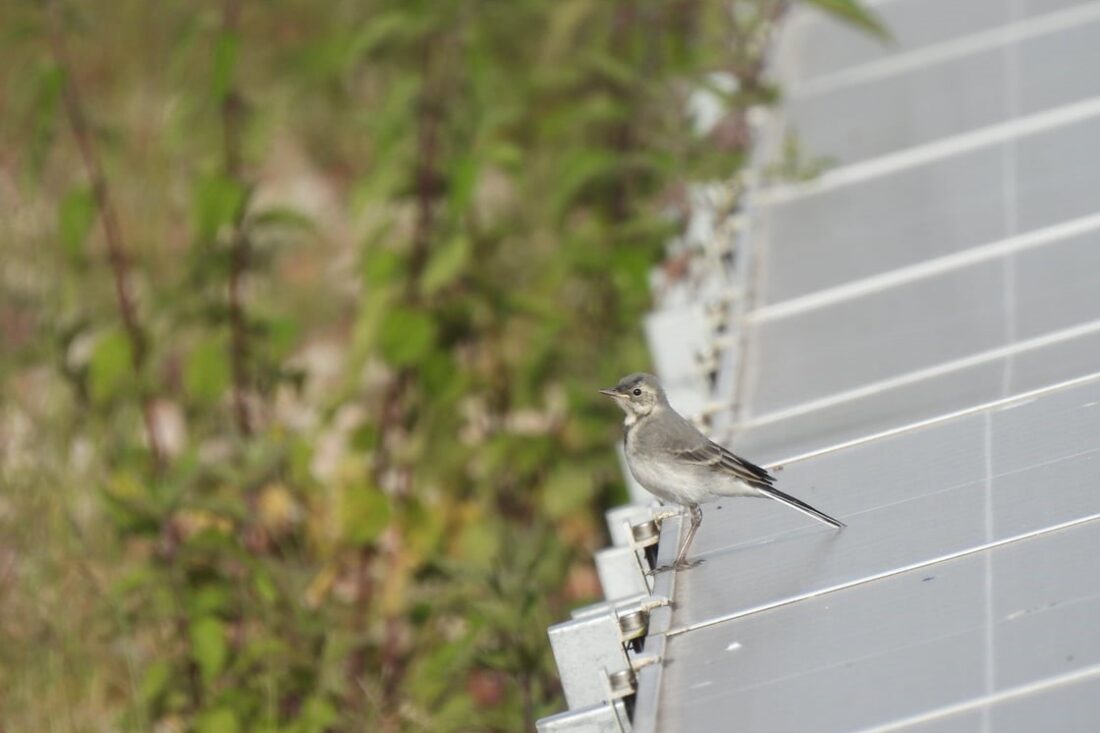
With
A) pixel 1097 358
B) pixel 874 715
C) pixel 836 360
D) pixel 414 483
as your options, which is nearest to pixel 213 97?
pixel 414 483

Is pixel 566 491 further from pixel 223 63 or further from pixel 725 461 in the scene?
pixel 725 461

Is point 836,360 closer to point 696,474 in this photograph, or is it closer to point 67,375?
point 696,474

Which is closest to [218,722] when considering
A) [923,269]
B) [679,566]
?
[679,566]

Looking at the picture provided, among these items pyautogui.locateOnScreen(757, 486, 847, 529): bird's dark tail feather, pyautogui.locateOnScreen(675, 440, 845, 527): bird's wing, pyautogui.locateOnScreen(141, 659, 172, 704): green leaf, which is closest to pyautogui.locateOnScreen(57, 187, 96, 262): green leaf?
pyautogui.locateOnScreen(141, 659, 172, 704): green leaf

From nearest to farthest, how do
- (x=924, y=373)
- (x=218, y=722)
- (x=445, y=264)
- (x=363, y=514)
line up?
(x=924, y=373)
(x=218, y=722)
(x=445, y=264)
(x=363, y=514)

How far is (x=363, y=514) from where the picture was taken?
7.06 meters

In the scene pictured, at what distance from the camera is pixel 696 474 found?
4.49 meters

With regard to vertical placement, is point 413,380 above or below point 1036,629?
above

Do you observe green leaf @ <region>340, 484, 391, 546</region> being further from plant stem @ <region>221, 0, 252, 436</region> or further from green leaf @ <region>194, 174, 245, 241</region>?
green leaf @ <region>194, 174, 245, 241</region>

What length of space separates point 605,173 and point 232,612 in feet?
8.81

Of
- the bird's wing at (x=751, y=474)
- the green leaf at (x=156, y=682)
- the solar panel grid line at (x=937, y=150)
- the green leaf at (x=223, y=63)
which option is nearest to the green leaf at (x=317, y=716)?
the green leaf at (x=156, y=682)

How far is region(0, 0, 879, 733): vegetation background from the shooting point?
235 inches

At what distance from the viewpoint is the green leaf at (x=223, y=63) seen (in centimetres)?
624

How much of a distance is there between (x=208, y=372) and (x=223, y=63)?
4.27 feet
